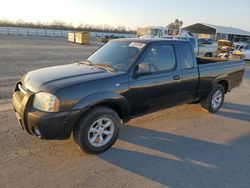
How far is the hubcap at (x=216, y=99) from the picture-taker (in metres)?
6.23

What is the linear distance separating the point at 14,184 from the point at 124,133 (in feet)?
7.13

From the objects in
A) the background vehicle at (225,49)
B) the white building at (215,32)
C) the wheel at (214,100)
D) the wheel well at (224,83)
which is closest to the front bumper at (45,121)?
the wheel at (214,100)

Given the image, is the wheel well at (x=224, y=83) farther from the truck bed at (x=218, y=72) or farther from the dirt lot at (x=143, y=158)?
the dirt lot at (x=143, y=158)

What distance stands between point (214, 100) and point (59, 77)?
4073 millimetres

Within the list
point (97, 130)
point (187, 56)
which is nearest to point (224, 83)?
point (187, 56)

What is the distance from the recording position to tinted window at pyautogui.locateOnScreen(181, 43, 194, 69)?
517cm

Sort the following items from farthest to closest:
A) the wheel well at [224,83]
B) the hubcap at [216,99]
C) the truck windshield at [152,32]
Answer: the truck windshield at [152,32]
the wheel well at [224,83]
the hubcap at [216,99]

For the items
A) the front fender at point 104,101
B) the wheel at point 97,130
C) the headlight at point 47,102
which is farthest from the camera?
the wheel at point 97,130

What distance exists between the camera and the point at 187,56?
5.23 metres

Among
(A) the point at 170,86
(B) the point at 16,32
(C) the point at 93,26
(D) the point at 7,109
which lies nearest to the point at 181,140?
(A) the point at 170,86

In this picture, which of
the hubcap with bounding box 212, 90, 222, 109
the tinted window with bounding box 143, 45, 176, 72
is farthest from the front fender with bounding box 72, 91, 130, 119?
the hubcap with bounding box 212, 90, 222, 109

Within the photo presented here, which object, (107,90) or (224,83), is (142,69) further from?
(224,83)

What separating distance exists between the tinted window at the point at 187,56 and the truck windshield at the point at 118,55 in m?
1.10

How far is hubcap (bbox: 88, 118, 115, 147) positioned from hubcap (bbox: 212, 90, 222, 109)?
3.24 m
